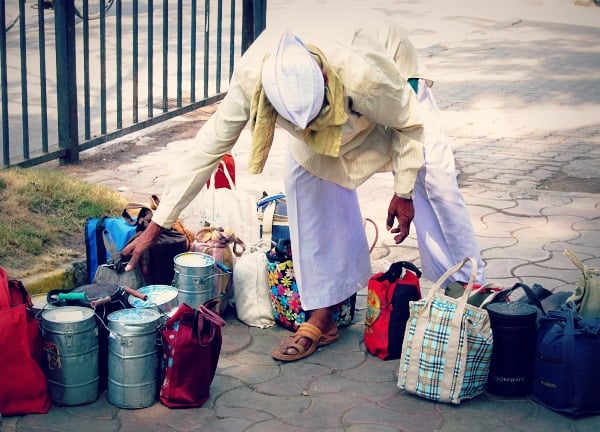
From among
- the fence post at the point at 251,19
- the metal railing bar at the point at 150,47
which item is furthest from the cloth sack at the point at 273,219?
the fence post at the point at 251,19

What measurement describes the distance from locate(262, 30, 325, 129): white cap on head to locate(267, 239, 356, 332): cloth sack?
1174 mm

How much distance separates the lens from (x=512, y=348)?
12.5 ft

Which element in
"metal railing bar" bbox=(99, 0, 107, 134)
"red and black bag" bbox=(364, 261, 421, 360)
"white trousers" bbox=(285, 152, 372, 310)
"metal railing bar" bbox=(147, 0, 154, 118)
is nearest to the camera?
"red and black bag" bbox=(364, 261, 421, 360)

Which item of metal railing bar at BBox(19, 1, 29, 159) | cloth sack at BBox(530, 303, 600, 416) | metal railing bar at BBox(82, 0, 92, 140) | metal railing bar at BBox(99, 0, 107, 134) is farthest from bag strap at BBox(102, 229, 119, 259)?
metal railing bar at BBox(99, 0, 107, 134)

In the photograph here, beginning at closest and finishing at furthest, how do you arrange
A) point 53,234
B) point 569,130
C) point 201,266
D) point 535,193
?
point 201,266
point 53,234
point 535,193
point 569,130

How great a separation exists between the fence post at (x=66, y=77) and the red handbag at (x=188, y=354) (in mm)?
3656

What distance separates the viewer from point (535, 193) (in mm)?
6758

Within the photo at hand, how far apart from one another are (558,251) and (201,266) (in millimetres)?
2323

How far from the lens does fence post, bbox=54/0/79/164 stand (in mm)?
6715

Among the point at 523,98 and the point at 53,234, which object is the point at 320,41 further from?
the point at 523,98

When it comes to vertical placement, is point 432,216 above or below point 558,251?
above

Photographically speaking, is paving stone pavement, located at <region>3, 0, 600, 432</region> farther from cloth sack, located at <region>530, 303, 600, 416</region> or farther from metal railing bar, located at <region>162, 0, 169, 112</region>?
metal railing bar, located at <region>162, 0, 169, 112</region>

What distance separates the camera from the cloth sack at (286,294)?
4.48 m

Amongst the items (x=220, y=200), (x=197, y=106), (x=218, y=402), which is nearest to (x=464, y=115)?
(x=197, y=106)
